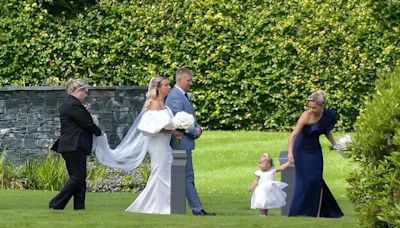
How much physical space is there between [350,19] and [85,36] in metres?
5.28

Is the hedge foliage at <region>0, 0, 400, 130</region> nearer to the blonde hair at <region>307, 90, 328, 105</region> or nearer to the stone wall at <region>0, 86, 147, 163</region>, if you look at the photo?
the stone wall at <region>0, 86, 147, 163</region>

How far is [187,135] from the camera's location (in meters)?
15.5

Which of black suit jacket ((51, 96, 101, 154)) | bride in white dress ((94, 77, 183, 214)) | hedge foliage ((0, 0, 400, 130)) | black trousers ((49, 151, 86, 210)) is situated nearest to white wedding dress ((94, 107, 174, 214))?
bride in white dress ((94, 77, 183, 214))

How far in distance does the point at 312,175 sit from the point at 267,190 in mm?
557

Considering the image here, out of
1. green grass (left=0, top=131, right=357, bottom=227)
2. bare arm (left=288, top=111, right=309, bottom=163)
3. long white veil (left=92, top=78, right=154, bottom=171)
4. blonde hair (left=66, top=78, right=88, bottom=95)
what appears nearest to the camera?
green grass (left=0, top=131, right=357, bottom=227)

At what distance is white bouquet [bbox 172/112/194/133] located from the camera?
15.1m

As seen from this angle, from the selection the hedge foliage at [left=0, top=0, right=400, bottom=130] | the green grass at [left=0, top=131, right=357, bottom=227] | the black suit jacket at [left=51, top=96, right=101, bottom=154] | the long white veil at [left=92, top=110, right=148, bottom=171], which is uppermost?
the hedge foliage at [left=0, top=0, right=400, bottom=130]

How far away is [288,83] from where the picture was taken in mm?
25297

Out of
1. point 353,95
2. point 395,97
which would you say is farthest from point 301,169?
point 353,95

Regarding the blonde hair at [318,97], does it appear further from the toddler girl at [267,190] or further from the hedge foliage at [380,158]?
the hedge foliage at [380,158]

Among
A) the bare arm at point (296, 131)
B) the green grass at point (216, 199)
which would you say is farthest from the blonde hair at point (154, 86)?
the bare arm at point (296, 131)

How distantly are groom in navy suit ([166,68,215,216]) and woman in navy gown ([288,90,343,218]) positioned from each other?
3.67ft

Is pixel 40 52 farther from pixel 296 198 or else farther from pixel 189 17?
pixel 296 198

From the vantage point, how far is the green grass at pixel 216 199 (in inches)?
530
